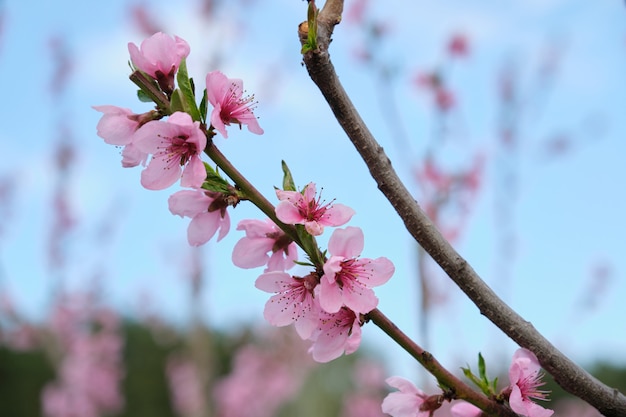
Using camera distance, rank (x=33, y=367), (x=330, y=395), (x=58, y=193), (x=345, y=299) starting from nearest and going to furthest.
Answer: (x=345, y=299)
(x=58, y=193)
(x=33, y=367)
(x=330, y=395)

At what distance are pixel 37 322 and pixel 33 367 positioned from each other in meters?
5.69

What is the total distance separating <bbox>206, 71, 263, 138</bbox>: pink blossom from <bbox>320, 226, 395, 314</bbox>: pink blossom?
26 centimetres

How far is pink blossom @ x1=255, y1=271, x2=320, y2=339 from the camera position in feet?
3.60

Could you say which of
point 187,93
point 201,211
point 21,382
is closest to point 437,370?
A: point 201,211

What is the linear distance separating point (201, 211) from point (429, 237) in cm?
43

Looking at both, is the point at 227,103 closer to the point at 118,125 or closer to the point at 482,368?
the point at 118,125

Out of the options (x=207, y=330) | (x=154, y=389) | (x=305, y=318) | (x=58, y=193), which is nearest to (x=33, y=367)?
(x=154, y=389)

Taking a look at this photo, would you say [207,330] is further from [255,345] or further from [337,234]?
[337,234]

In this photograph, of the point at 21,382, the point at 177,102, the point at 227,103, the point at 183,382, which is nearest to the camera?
the point at 177,102

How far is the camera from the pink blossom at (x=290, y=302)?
110cm

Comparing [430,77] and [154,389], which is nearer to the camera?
[430,77]

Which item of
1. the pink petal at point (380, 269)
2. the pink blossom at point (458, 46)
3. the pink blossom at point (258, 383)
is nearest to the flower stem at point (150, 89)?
the pink petal at point (380, 269)

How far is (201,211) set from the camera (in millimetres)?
1198

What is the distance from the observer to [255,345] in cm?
1091
